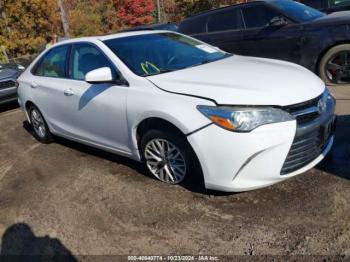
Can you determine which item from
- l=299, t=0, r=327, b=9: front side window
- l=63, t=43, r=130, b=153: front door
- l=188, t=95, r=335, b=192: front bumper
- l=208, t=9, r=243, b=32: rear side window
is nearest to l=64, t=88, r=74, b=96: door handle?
l=63, t=43, r=130, b=153: front door

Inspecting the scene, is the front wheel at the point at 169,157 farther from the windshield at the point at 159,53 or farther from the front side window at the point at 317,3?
the front side window at the point at 317,3

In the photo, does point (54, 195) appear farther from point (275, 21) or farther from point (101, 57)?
point (275, 21)

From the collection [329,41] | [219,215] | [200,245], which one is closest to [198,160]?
[219,215]

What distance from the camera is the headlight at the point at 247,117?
3.39 m

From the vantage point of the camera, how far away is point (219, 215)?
3.61m

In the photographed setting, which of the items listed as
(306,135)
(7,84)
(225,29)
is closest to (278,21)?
(225,29)

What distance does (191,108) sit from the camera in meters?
3.61

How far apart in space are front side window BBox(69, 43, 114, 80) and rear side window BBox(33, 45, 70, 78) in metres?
0.21

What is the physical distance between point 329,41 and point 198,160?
4.15m

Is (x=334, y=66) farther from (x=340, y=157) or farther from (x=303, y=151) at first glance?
(x=303, y=151)

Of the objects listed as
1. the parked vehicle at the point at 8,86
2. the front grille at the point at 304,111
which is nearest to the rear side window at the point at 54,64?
the front grille at the point at 304,111

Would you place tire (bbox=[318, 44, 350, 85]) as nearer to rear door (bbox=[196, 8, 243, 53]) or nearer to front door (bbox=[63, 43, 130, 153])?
rear door (bbox=[196, 8, 243, 53])

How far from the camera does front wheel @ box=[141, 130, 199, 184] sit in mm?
3807

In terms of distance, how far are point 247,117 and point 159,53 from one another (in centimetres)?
162
